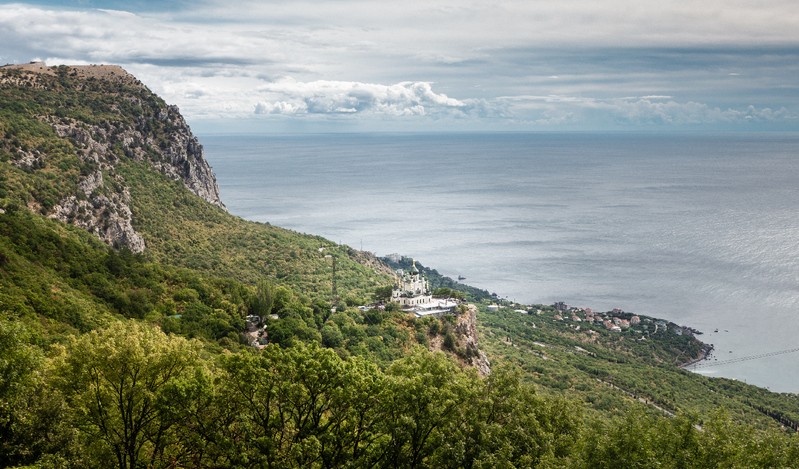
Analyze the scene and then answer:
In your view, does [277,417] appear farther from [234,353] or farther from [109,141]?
[109,141]

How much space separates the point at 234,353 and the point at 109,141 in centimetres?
6734

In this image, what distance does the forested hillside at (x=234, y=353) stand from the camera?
18953mm

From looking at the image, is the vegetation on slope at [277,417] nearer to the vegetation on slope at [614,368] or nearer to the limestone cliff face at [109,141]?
the vegetation on slope at [614,368]

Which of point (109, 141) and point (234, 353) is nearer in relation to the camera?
point (234, 353)

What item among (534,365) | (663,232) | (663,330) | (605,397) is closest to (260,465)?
(605,397)

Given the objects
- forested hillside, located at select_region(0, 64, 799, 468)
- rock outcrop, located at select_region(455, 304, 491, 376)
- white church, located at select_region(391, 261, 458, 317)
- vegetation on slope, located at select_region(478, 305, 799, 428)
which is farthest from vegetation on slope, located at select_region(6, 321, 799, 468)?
white church, located at select_region(391, 261, 458, 317)

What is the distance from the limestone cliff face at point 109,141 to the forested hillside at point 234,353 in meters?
0.34

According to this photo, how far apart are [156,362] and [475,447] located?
34.2 feet

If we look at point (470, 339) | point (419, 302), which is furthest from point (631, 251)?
point (470, 339)

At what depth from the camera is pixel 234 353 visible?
3253cm

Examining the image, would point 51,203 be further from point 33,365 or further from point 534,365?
point 534,365

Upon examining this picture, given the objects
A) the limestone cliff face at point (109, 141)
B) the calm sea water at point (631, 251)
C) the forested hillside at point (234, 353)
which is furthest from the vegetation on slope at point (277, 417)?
the calm sea water at point (631, 251)

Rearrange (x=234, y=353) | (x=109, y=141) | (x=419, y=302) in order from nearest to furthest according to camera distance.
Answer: (x=234, y=353) < (x=419, y=302) < (x=109, y=141)

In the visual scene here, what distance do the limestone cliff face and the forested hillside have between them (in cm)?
34
